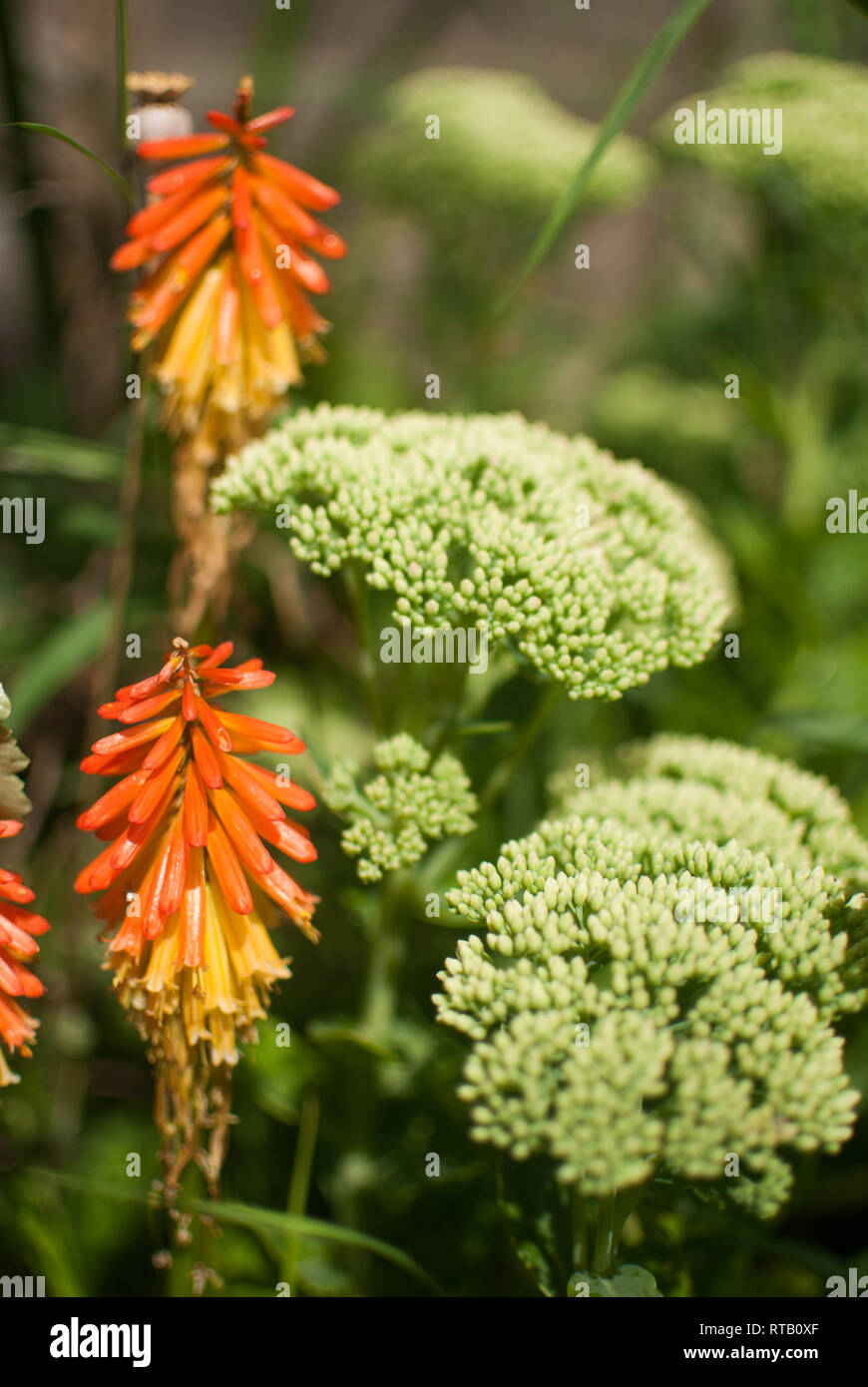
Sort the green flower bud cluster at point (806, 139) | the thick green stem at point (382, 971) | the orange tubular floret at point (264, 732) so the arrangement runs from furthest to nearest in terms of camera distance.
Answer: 1. the green flower bud cluster at point (806, 139)
2. the thick green stem at point (382, 971)
3. the orange tubular floret at point (264, 732)

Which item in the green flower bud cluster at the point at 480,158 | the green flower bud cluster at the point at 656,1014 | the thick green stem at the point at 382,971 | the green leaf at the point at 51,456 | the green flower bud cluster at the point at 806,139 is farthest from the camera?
the green flower bud cluster at the point at 480,158

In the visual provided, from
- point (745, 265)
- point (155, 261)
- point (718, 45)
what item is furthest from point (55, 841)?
point (718, 45)

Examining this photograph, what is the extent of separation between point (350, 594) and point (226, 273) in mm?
349

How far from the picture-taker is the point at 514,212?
1.71 metres

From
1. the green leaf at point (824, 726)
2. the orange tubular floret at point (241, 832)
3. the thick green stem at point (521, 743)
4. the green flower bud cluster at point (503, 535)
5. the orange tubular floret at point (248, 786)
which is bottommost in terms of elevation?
the orange tubular floret at point (241, 832)

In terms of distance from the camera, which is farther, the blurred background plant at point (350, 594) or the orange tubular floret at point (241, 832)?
the blurred background plant at point (350, 594)

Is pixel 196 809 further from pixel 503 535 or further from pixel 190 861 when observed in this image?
pixel 503 535

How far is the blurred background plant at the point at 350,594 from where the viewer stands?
3.51 feet

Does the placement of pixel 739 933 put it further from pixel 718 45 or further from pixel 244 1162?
pixel 718 45

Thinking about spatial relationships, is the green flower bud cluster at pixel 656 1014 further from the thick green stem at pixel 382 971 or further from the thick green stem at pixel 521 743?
the thick green stem at pixel 382 971

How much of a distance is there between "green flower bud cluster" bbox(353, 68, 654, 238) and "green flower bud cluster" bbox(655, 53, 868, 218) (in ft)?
0.51

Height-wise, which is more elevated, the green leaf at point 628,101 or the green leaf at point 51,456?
the green leaf at point 628,101

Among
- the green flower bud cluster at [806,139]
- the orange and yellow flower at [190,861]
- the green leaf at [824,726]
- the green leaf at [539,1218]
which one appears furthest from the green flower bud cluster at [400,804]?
the green flower bud cluster at [806,139]

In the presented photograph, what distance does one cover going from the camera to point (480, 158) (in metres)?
1.62
